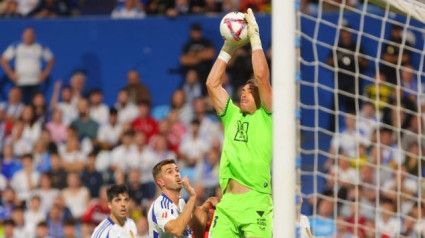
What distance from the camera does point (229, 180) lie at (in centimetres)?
841

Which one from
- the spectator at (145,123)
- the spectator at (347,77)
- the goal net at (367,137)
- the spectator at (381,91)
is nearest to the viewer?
the goal net at (367,137)

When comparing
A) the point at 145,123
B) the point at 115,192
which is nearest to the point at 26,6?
the point at 145,123

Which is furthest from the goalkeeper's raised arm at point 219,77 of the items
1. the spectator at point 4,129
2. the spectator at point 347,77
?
the spectator at point 4,129

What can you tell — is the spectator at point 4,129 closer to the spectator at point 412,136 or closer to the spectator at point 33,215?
the spectator at point 33,215

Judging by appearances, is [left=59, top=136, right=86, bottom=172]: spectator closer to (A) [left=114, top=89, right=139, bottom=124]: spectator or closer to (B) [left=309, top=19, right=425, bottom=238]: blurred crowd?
(A) [left=114, top=89, right=139, bottom=124]: spectator

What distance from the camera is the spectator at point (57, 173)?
48.2 ft

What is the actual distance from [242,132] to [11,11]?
8840 mm

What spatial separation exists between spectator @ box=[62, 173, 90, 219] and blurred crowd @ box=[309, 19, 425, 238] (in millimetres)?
3518

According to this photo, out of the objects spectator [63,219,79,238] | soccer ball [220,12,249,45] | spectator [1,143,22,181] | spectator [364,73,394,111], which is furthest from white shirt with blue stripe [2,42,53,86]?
soccer ball [220,12,249,45]

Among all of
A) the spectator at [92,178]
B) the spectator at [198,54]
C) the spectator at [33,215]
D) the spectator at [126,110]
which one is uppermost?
the spectator at [198,54]

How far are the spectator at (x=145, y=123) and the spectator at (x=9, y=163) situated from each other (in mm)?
1828

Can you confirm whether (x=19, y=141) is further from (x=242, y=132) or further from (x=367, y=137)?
(x=242, y=132)

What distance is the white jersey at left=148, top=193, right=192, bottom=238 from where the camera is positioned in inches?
343

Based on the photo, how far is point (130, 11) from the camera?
15.9 metres
